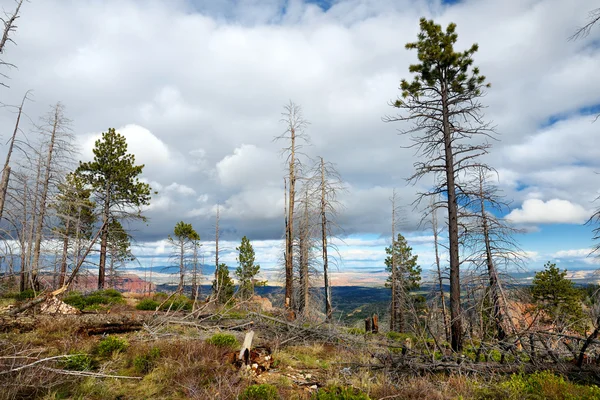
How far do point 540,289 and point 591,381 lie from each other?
24.6m

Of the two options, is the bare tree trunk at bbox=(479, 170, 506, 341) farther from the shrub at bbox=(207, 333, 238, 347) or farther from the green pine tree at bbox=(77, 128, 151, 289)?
the green pine tree at bbox=(77, 128, 151, 289)

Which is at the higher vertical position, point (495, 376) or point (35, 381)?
point (35, 381)

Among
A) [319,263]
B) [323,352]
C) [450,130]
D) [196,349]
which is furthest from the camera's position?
[319,263]

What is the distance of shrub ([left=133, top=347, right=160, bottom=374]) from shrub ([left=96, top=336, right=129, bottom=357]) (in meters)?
0.98

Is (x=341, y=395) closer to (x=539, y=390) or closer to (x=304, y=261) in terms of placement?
(x=539, y=390)

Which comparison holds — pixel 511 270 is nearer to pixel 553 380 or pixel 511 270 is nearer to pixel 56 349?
pixel 553 380

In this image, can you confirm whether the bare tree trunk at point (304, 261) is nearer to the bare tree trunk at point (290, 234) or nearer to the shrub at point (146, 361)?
the bare tree trunk at point (290, 234)

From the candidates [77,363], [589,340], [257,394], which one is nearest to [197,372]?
[257,394]

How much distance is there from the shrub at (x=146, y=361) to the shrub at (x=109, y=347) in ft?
3.21

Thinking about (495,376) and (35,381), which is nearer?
(35,381)

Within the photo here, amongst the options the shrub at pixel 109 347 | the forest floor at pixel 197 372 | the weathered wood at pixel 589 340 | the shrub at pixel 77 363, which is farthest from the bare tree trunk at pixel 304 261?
the weathered wood at pixel 589 340

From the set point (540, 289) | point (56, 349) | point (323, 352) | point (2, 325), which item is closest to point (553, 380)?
point (323, 352)

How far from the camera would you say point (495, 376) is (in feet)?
19.1

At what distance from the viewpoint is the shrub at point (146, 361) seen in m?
6.08
